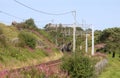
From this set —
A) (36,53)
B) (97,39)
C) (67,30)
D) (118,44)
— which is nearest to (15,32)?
(36,53)

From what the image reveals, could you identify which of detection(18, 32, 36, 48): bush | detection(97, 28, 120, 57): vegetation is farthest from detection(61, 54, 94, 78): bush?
detection(97, 28, 120, 57): vegetation

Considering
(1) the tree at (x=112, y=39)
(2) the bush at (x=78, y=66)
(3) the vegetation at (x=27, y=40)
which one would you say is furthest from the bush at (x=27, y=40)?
(2) the bush at (x=78, y=66)

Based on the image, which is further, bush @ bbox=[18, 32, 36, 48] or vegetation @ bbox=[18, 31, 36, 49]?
bush @ bbox=[18, 32, 36, 48]

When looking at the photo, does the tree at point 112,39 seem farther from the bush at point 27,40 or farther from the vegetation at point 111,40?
the bush at point 27,40

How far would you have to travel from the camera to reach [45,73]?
52.5 ft

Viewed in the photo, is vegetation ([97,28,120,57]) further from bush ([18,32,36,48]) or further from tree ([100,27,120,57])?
bush ([18,32,36,48])

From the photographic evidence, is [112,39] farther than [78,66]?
Yes

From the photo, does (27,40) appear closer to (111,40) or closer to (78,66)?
(111,40)

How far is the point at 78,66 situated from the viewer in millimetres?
23781

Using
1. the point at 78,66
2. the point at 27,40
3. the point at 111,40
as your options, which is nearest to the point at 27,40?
the point at 27,40

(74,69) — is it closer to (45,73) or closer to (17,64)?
(45,73)

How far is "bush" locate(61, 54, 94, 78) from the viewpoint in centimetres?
2352

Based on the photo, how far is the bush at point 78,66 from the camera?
2352 centimetres

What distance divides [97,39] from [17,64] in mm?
67084
